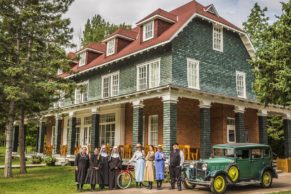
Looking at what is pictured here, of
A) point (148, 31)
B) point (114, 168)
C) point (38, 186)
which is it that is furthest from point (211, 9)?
point (38, 186)

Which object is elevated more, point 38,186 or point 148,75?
point 148,75

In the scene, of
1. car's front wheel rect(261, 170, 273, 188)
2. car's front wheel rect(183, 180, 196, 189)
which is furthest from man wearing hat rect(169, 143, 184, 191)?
car's front wheel rect(261, 170, 273, 188)

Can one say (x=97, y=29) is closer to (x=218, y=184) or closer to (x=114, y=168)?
(x=114, y=168)

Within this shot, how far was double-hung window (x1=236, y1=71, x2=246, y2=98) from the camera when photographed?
24788 millimetres

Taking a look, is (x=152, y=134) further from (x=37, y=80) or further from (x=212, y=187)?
(x=212, y=187)

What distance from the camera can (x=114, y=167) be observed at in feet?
46.3

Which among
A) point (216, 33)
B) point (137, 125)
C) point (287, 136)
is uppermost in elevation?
point (216, 33)

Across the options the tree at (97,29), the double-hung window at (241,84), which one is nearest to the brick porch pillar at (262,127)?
the double-hung window at (241,84)

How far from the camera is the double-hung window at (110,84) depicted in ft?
83.1

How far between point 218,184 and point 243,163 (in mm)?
1710

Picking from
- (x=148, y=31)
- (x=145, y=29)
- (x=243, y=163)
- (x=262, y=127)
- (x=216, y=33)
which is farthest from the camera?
(x=262, y=127)

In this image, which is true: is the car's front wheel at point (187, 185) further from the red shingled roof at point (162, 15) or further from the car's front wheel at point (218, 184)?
the red shingled roof at point (162, 15)

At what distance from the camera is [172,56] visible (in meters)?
20.6

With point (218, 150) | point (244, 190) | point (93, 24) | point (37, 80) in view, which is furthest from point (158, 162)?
point (93, 24)
